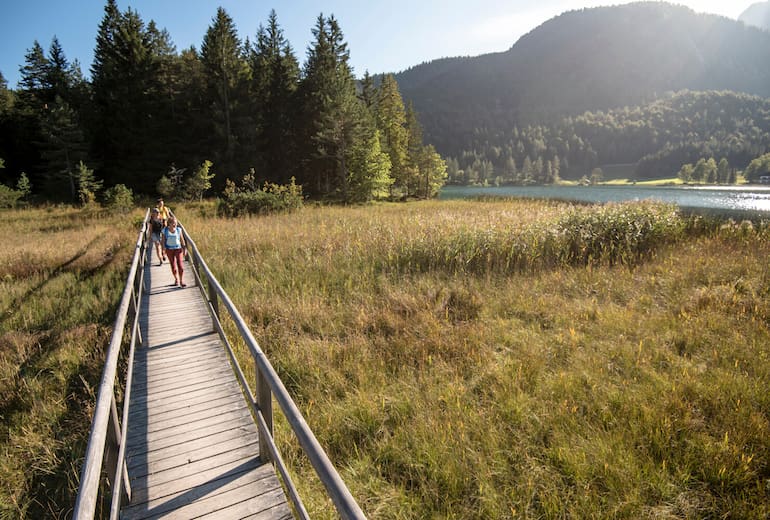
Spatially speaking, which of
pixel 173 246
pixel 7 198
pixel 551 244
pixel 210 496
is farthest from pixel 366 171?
pixel 210 496

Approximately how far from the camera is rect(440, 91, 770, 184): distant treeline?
124188mm

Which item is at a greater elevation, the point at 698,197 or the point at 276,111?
the point at 276,111

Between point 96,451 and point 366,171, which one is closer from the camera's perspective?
point 96,451

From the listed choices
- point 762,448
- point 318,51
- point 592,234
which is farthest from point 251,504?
point 318,51

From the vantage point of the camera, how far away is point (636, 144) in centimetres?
15800

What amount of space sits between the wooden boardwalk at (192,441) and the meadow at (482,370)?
1.74 feet

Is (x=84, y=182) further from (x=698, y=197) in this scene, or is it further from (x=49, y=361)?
(x=698, y=197)

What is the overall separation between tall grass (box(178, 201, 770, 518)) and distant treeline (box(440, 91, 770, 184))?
12777cm

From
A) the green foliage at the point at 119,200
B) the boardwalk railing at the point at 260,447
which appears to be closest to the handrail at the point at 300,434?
the boardwalk railing at the point at 260,447

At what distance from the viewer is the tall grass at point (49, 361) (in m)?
3.87

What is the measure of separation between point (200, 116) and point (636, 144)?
181 m

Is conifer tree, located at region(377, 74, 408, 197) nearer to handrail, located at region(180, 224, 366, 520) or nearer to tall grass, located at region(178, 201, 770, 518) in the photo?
tall grass, located at region(178, 201, 770, 518)

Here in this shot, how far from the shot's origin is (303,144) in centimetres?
3931

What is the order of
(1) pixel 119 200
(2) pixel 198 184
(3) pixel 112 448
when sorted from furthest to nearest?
(2) pixel 198 184 < (1) pixel 119 200 < (3) pixel 112 448
